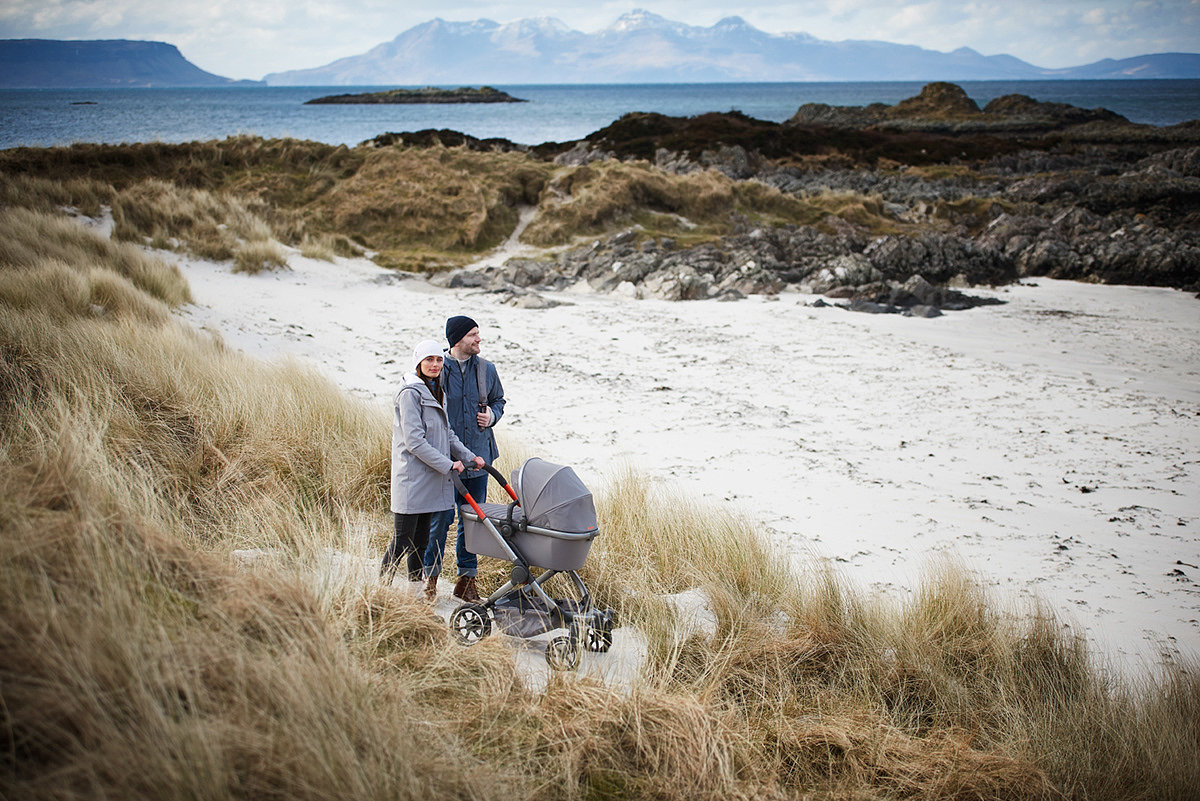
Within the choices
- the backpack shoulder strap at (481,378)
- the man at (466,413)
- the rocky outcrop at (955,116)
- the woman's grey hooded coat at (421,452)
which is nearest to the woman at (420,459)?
the woman's grey hooded coat at (421,452)

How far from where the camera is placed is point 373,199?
20.7 meters

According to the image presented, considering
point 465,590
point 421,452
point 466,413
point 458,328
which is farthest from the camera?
point 466,413

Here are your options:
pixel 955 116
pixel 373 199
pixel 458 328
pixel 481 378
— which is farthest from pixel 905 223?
pixel 955 116

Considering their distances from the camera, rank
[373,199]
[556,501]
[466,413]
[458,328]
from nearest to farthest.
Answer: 1. [556,501]
2. [458,328]
3. [466,413]
4. [373,199]

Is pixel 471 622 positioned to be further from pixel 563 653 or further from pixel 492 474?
pixel 492 474

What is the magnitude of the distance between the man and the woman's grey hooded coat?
20cm

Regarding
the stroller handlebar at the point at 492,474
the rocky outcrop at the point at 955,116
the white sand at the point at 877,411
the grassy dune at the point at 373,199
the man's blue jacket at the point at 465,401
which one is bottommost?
the white sand at the point at 877,411

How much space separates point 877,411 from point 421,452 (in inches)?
275

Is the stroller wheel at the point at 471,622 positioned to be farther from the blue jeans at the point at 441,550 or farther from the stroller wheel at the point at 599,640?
the stroller wheel at the point at 599,640

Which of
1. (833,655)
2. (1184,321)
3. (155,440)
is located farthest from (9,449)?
(1184,321)

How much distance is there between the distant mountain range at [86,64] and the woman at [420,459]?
23807 millimetres

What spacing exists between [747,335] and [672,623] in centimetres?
945

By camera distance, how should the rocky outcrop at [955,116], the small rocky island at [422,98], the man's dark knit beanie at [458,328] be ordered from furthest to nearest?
1. the small rocky island at [422,98]
2. the rocky outcrop at [955,116]
3. the man's dark knit beanie at [458,328]

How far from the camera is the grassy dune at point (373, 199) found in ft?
52.6
